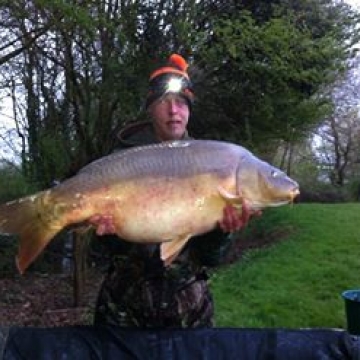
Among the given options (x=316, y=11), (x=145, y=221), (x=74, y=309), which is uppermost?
(x=316, y=11)

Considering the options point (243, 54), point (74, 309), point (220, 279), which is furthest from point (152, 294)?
point (220, 279)

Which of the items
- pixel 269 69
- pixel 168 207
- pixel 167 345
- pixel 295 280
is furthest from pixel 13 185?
pixel 168 207

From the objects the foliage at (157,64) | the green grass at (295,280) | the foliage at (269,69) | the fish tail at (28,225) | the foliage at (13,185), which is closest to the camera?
the fish tail at (28,225)

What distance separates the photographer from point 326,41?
7316mm

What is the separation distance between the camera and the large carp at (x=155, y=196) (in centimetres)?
196

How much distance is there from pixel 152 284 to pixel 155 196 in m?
0.52

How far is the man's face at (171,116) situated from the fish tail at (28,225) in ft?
1.86

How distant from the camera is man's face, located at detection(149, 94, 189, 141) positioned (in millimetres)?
2322

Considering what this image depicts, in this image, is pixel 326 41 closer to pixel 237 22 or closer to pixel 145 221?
pixel 237 22

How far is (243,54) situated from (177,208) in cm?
492

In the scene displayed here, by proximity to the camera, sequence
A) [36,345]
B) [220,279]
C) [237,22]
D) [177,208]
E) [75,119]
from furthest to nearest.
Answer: [220,279] → [75,119] → [237,22] → [36,345] → [177,208]

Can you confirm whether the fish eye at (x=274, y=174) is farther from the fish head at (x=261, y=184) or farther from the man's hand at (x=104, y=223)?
the man's hand at (x=104, y=223)

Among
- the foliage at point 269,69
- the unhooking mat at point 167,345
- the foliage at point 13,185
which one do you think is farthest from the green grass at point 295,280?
the unhooking mat at point 167,345

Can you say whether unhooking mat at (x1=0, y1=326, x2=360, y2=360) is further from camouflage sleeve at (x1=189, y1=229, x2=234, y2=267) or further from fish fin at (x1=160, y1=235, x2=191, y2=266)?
fish fin at (x1=160, y1=235, x2=191, y2=266)
